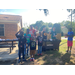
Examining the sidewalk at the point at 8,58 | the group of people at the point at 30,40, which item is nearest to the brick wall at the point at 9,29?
the sidewalk at the point at 8,58

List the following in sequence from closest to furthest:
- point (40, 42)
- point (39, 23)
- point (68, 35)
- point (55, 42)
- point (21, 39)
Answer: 1. point (21, 39)
2. point (40, 42)
3. point (68, 35)
4. point (55, 42)
5. point (39, 23)

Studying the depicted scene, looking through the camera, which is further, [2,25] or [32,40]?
[2,25]

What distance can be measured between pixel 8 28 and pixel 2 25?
97 centimetres

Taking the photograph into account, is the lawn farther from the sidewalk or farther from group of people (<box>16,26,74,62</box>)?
the sidewalk

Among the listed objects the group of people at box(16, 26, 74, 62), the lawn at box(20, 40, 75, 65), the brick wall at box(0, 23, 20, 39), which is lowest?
the lawn at box(20, 40, 75, 65)

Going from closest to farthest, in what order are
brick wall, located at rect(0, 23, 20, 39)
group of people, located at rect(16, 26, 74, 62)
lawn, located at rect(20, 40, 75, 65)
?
lawn, located at rect(20, 40, 75, 65), group of people, located at rect(16, 26, 74, 62), brick wall, located at rect(0, 23, 20, 39)

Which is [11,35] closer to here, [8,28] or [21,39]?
[8,28]

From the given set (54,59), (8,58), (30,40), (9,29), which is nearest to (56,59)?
(54,59)

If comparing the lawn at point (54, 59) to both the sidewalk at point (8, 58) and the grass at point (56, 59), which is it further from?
the sidewalk at point (8, 58)

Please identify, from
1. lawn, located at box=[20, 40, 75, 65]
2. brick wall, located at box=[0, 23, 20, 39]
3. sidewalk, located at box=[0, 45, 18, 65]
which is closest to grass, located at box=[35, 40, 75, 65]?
lawn, located at box=[20, 40, 75, 65]

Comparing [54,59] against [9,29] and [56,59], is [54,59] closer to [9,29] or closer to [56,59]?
[56,59]

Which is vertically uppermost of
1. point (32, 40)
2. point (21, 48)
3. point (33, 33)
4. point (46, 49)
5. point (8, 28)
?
point (8, 28)

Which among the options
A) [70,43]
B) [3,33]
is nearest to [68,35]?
[70,43]

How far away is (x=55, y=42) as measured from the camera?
5.96 metres
